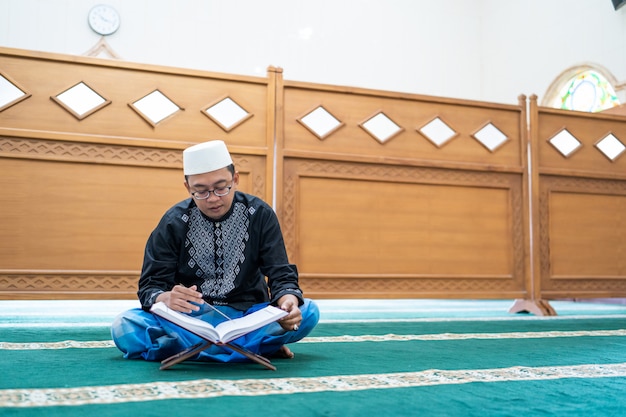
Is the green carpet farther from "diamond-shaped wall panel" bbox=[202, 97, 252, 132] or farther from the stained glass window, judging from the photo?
the stained glass window

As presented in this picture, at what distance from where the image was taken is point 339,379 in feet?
5.02

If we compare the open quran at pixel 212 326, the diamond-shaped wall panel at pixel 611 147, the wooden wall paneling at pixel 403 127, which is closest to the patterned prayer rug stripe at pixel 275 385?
the open quran at pixel 212 326

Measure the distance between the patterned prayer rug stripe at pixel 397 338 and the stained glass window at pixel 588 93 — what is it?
5.12 m

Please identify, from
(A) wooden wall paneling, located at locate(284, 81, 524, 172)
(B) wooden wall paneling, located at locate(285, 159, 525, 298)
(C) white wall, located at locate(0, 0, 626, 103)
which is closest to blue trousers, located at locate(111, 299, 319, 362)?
(B) wooden wall paneling, located at locate(285, 159, 525, 298)

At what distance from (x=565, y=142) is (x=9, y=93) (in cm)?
325

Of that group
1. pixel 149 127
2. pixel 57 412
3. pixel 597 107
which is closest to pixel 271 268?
pixel 57 412

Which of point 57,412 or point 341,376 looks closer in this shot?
point 57,412

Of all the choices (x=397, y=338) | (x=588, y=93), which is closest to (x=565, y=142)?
(x=397, y=338)

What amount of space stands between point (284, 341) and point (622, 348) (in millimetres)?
1288

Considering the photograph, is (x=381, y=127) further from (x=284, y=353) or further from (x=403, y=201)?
(x=284, y=353)

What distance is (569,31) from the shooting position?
318 inches

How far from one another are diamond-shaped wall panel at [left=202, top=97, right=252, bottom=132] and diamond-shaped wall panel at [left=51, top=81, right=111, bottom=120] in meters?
0.53

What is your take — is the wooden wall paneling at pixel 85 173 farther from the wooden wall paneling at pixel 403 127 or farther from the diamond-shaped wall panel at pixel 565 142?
the diamond-shaped wall panel at pixel 565 142

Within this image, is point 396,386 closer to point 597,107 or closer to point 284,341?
point 284,341
